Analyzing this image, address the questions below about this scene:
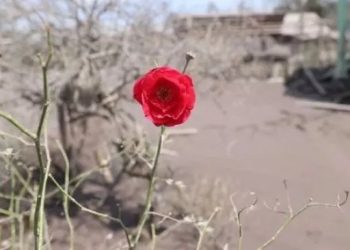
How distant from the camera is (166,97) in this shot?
153 centimetres

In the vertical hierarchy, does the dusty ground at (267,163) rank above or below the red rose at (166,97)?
below

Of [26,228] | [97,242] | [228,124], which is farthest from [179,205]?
[228,124]

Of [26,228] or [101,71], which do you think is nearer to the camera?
[26,228]

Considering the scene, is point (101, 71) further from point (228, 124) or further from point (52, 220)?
point (228, 124)

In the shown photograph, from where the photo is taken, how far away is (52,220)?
5.74 metres

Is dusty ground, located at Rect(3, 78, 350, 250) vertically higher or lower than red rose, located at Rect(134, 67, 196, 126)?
lower

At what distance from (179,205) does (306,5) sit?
51.5ft

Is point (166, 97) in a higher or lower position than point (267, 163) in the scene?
higher

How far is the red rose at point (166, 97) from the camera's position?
1507mm

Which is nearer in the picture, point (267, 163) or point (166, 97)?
point (166, 97)

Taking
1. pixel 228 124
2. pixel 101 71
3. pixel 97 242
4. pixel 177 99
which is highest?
pixel 177 99

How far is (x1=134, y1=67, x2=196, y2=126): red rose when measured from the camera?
59.3 inches

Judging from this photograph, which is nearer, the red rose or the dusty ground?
the red rose

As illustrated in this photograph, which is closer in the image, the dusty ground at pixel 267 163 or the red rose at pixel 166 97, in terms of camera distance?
the red rose at pixel 166 97
